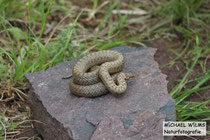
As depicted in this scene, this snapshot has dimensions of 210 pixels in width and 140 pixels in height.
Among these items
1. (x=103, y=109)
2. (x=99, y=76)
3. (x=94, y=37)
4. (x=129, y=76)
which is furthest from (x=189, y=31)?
(x=103, y=109)

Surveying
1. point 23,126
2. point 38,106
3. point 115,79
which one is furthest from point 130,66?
→ point 23,126

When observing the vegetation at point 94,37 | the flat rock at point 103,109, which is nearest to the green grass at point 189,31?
the vegetation at point 94,37

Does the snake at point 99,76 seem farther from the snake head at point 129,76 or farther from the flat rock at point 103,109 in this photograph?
the flat rock at point 103,109

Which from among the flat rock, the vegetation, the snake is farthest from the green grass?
the snake

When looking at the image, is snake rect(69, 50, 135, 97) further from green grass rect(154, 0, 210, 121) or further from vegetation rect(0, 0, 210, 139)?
green grass rect(154, 0, 210, 121)

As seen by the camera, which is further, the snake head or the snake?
the snake head
